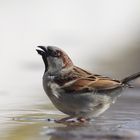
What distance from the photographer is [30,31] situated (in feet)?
40.1

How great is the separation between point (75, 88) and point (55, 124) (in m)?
0.42

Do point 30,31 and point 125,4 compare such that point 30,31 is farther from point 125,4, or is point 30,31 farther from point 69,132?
point 69,132

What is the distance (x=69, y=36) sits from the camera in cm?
1250

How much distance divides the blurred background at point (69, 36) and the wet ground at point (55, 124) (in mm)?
1230

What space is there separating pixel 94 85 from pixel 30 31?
7.41 metres

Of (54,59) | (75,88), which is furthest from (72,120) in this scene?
(54,59)

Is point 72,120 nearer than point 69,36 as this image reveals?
Yes

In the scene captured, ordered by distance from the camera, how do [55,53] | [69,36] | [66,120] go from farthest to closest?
[69,36] → [55,53] → [66,120]

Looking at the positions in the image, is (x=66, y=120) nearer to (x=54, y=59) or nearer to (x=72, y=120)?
(x=72, y=120)

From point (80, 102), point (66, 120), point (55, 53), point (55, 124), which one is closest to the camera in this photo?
point (55, 124)

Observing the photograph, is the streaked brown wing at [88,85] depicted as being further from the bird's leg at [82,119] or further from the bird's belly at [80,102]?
the bird's leg at [82,119]

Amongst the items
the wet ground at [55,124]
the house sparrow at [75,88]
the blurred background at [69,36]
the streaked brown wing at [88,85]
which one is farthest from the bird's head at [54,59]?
the blurred background at [69,36]

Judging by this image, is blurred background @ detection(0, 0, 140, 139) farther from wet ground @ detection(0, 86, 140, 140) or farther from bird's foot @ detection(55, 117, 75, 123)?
bird's foot @ detection(55, 117, 75, 123)

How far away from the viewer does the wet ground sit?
408cm
